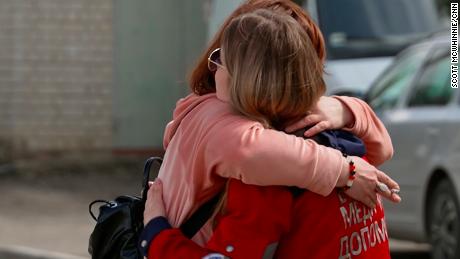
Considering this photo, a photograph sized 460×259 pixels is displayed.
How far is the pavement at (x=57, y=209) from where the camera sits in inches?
376

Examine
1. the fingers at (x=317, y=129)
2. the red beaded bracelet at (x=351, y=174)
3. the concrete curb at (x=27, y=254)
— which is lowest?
the concrete curb at (x=27, y=254)

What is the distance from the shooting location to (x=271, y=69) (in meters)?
2.39

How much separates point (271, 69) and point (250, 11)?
19 cm

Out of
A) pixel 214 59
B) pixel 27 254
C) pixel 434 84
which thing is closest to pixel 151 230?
pixel 214 59

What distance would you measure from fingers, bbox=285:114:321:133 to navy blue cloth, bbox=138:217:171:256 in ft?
1.15

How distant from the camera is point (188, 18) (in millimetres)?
14820

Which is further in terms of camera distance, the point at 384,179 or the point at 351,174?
the point at 384,179

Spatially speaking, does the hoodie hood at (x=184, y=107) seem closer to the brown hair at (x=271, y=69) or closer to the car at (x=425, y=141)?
the brown hair at (x=271, y=69)

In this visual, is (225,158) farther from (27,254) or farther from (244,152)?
(27,254)

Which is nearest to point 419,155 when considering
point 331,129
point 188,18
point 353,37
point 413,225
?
point 413,225

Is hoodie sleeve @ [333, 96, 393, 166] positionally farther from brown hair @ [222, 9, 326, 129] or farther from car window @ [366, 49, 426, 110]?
car window @ [366, 49, 426, 110]

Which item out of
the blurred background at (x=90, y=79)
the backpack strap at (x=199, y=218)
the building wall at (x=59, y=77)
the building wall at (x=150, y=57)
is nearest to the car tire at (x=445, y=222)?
the backpack strap at (x=199, y=218)

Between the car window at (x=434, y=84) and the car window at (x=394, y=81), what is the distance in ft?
0.86

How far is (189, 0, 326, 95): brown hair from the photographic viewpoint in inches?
98.6
